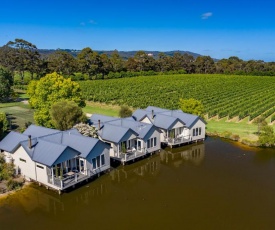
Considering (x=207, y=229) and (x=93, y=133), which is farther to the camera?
(x=93, y=133)

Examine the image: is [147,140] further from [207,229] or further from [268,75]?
[268,75]

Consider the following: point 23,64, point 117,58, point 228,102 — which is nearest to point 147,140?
point 228,102

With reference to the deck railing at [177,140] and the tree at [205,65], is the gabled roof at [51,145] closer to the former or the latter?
the deck railing at [177,140]

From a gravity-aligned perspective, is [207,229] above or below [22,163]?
below

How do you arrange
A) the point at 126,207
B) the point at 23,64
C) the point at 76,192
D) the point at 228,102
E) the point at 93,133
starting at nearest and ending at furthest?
1. the point at 126,207
2. the point at 76,192
3. the point at 93,133
4. the point at 228,102
5. the point at 23,64

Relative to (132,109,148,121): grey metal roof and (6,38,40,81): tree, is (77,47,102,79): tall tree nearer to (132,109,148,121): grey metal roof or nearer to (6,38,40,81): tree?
(6,38,40,81): tree

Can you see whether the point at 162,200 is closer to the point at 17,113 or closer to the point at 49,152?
the point at 49,152

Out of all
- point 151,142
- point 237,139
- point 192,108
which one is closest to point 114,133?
point 151,142

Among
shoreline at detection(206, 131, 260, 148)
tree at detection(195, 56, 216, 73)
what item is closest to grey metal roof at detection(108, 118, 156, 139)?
shoreline at detection(206, 131, 260, 148)

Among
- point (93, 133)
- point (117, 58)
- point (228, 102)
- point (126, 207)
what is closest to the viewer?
point (126, 207)

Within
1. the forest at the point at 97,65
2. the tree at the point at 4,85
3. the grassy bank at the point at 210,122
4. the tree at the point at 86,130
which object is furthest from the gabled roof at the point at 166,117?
the forest at the point at 97,65
